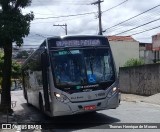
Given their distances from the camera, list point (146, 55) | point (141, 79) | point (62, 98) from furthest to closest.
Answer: point (146, 55) < point (141, 79) < point (62, 98)

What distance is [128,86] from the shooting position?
3512 cm

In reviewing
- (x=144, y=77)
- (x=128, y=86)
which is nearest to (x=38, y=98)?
(x=144, y=77)

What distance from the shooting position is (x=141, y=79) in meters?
31.5

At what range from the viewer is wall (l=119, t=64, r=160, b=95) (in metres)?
28.7

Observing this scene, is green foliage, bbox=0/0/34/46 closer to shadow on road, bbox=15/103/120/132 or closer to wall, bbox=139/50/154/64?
shadow on road, bbox=15/103/120/132

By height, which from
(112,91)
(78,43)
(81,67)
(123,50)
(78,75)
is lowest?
(112,91)

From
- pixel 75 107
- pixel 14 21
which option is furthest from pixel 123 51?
pixel 75 107

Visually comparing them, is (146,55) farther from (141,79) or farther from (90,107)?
(90,107)

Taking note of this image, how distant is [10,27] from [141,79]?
1665cm

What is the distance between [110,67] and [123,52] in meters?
48.4

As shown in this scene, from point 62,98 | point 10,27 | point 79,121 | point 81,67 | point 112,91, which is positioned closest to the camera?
point 62,98

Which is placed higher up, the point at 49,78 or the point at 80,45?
the point at 80,45

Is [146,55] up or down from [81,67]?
up

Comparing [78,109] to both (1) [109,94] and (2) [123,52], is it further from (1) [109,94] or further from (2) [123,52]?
(2) [123,52]
